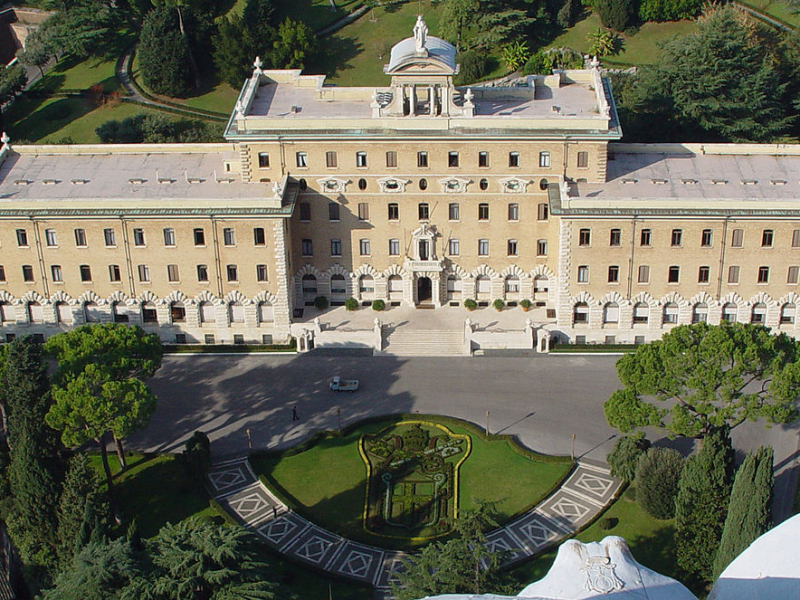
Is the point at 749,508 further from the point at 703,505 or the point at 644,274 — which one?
the point at 644,274

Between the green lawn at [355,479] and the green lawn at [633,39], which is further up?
the green lawn at [633,39]

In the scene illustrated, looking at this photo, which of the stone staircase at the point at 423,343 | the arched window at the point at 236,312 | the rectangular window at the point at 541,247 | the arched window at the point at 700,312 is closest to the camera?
the arched window at the point at 700,312

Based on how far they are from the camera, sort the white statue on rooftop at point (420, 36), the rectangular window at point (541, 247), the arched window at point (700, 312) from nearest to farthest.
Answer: the white statue on rooftop at point (420, 36), the arched window at point (700, 312), the rectangular window at point (541, 247)

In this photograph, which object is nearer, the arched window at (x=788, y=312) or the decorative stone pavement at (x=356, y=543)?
the decorative stone pavement at (x=356, y=543)

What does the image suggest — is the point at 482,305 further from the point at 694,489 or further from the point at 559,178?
the point at 694,489

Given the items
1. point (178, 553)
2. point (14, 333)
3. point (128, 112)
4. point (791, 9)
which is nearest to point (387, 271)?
point (14, 333)

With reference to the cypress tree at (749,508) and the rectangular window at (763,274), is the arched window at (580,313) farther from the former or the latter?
the cypress tree at (749,508)

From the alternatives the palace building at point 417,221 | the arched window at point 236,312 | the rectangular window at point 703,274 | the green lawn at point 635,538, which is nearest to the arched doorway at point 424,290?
the palace building at point 417,221
